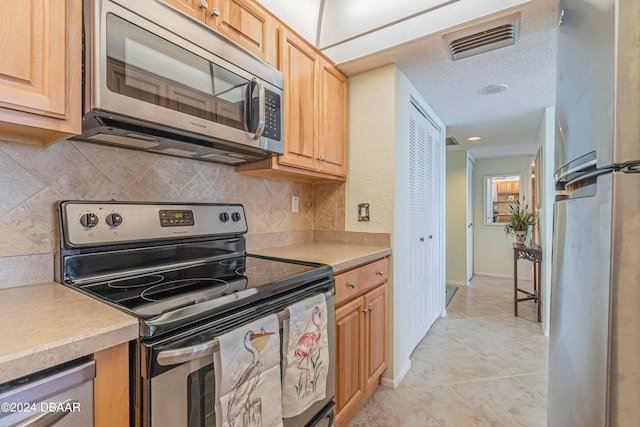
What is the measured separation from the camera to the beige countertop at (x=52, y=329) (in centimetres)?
56

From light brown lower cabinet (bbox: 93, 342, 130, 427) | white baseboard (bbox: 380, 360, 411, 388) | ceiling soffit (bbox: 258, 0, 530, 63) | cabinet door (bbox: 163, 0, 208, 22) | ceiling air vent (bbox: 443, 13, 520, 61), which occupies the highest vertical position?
ceiling soffit (bbox: 258, 0, 530, 63)

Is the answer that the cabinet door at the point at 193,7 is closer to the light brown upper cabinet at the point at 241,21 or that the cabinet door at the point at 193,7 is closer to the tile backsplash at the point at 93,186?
the light brown upper cabinet at the point at 241,21

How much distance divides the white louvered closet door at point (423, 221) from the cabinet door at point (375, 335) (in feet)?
1.79

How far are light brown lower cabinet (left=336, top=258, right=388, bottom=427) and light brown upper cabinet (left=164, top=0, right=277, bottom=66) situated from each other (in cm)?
120

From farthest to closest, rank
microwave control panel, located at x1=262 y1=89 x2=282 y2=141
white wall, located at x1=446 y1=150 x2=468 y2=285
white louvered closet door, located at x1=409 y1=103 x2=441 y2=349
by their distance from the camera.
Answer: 1. white wall, located at x1=446 y1=150 x2=468 y2=285
2. white louvered closet door, located at x1=409 y1=103 x2=441 y2=349
3. microwave control panel, located at x1=262 y1=89 x2=282 y2=141

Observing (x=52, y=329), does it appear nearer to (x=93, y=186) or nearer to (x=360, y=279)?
(x=93, y=186)

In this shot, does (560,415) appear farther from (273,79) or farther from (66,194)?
(66,194)

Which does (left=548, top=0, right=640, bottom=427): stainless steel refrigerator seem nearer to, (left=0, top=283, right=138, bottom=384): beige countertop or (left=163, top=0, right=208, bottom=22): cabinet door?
(left=0, top=283, right=138, bottom=384): beige countertop

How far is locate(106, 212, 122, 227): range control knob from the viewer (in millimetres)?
1178

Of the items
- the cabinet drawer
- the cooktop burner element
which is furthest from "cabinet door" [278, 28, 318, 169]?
the cabinet drawer

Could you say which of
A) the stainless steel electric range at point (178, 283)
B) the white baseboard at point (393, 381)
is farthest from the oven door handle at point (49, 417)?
the white baseboard at point (393, 381)

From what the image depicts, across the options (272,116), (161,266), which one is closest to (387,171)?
(272,116)

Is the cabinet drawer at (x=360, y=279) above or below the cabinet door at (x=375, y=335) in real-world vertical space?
above

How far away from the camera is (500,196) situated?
18.8 ft
